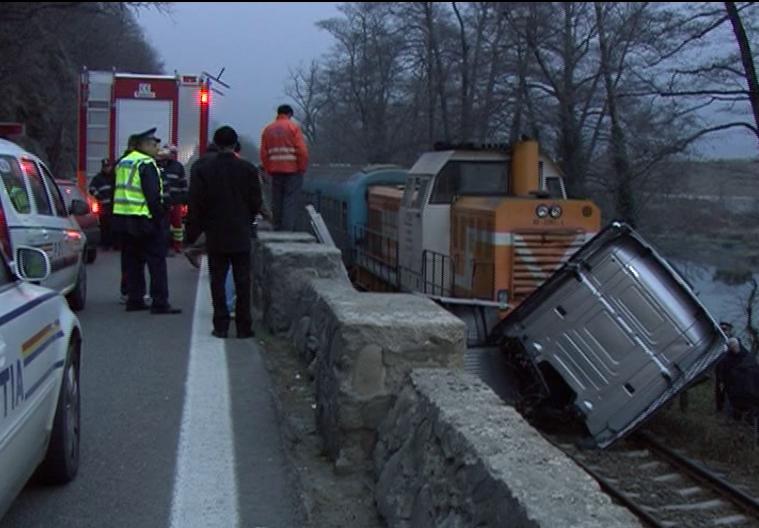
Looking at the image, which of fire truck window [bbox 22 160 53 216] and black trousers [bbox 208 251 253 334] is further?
fire truck window [bbox 22 160 53 216]

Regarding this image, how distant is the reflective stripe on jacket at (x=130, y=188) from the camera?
10.5m

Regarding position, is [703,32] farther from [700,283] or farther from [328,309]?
[328,309]

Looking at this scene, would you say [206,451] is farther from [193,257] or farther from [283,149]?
[283,149]

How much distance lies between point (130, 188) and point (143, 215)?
311 millimetres

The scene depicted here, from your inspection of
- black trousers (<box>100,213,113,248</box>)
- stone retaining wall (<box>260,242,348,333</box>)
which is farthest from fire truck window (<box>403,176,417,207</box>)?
stone retaining wall (<box>260,242,348,333</box>)

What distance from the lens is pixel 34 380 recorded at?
4574mm

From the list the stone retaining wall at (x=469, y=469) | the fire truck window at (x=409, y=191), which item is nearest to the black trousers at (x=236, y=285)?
the stone retaining wall at (x=469, y=469)

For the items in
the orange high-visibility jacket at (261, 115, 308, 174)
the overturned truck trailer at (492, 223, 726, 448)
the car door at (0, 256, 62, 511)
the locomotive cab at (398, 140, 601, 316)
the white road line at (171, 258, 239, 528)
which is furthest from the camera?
the orange high-visibility jacket at (261, 115, 308, 174)

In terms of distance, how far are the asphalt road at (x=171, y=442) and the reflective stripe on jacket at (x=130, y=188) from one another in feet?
3.99

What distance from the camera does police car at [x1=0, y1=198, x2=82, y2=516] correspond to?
414cm

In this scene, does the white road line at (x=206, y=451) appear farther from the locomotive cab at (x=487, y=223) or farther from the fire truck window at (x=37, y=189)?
the locomotive cab at (x=487, y=223)

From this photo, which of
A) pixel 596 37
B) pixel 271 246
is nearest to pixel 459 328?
pixel 271 246

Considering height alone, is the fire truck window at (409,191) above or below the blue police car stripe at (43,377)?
above

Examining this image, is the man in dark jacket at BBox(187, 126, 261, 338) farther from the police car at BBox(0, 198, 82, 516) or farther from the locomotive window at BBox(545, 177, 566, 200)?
the locomotive window at BBox(545, 177, 566, 200)
